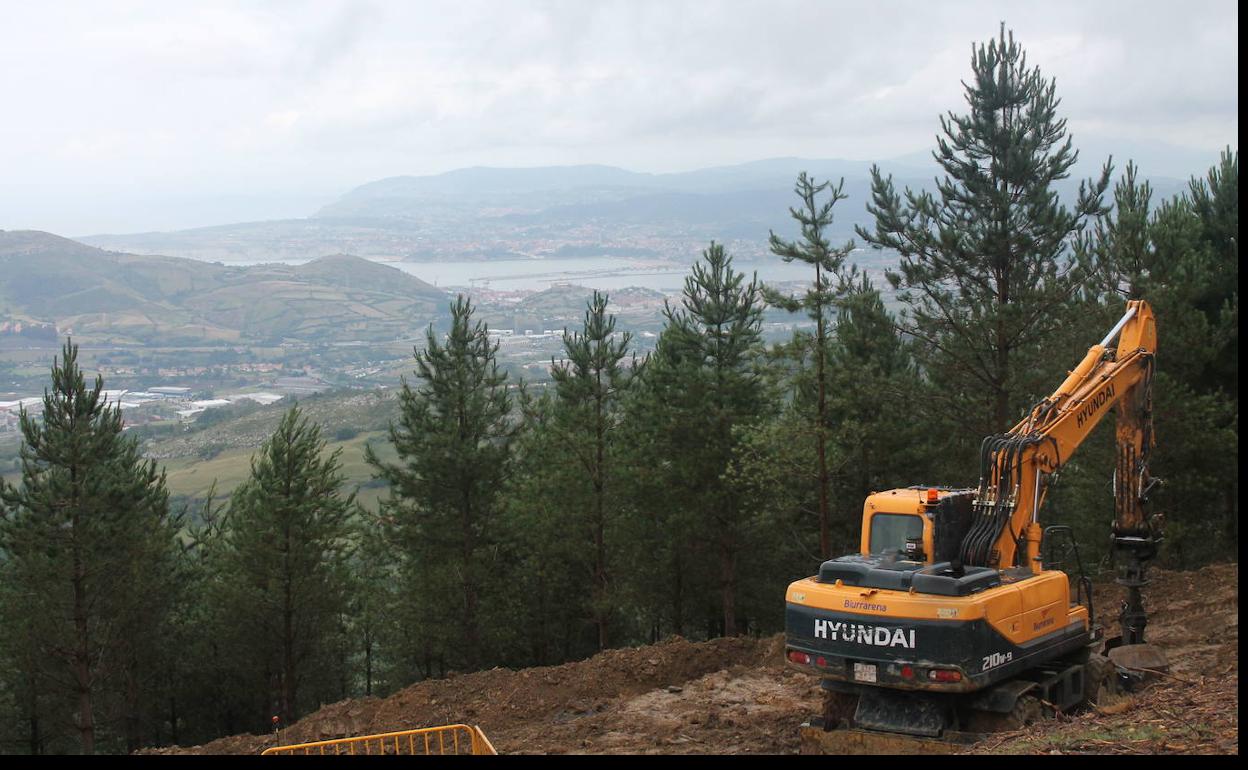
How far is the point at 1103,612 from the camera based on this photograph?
18484mm

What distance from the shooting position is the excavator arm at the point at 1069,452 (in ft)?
39.0

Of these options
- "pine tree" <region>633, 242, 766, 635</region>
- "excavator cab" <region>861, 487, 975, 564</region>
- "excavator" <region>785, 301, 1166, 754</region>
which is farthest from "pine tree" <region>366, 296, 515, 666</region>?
"excavator" <region>785, 301, 1166, 754</region>

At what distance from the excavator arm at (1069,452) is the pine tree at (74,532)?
57.2 ft

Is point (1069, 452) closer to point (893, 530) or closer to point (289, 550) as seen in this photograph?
point (893, 530)

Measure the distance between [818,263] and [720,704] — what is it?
967 centimetres

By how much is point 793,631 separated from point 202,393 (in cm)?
14851

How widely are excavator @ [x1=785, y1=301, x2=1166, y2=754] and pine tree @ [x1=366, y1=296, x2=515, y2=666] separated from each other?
15653 millimetres

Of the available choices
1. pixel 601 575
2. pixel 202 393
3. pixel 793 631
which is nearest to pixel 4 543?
pixel 601 575

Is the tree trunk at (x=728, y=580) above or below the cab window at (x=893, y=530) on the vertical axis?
below

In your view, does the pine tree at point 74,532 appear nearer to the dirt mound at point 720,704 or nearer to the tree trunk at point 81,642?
the tree trunk at point 81,642

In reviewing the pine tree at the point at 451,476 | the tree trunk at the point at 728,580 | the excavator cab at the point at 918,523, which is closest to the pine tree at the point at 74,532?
the pine tree at the point at 451,476

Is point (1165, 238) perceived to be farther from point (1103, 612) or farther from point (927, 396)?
point (1103, 612)

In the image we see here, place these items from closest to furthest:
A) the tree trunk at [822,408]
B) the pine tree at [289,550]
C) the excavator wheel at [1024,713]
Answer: the excavator wheel at [1024,713]
the tree trunk at [822,408]
the pine tree at [289,550]

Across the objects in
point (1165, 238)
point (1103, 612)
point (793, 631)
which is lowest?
point (1103, 612)
